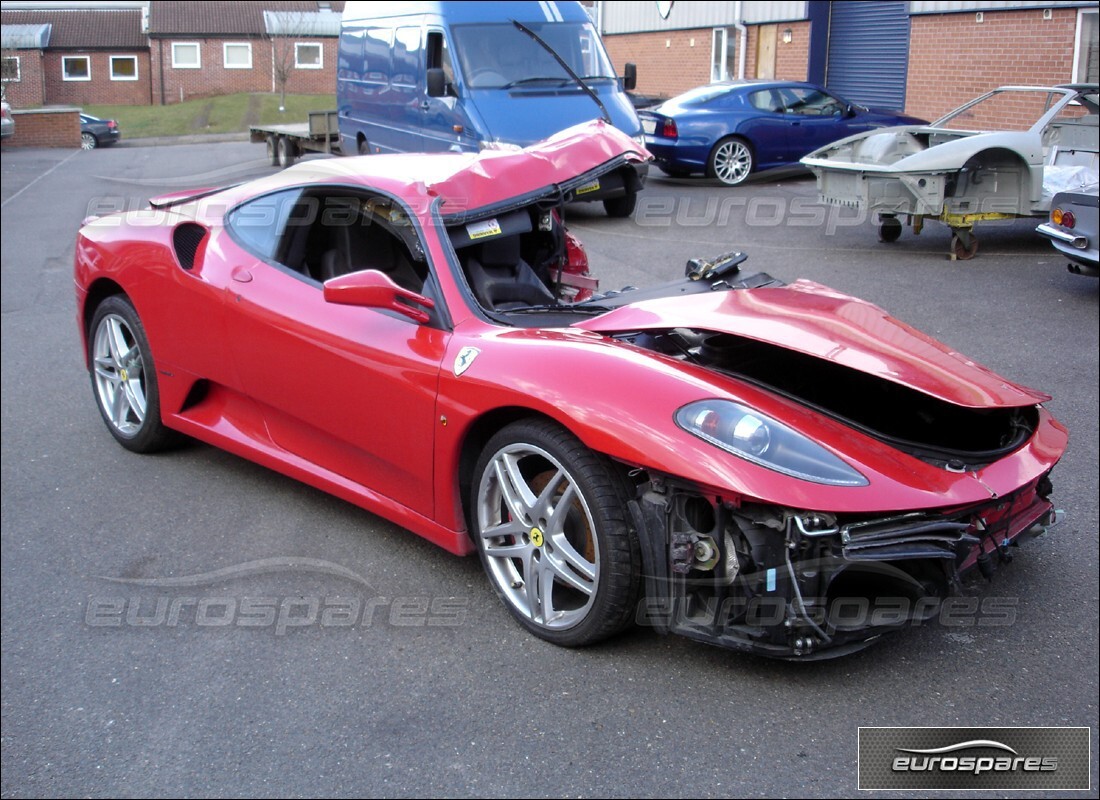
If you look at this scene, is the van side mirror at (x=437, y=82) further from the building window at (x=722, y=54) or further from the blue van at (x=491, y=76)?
the building window at (x=722, y=54)

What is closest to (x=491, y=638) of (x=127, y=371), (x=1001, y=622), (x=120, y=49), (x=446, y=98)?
(x=1001, y=622)

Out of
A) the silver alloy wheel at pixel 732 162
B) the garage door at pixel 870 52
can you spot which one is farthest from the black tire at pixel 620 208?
the garage door at pixel 870 52

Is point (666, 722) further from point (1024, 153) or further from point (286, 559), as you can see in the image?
point (1024, 153)

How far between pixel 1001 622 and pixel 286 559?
2.62 m

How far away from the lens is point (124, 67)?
854 inches

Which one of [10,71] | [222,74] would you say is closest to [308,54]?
[222,74]

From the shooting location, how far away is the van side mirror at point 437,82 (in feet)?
42.5

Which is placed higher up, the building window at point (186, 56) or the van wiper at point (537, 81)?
the building window at point (186, 56)

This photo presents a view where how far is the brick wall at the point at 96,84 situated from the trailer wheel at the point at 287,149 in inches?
133

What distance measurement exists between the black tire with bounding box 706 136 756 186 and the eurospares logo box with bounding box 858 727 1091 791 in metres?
13.0

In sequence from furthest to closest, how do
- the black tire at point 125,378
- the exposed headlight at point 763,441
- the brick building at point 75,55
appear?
the brick building at point 75,55 < the black tire at point 125,378 < the exposed headlight at point 763,441

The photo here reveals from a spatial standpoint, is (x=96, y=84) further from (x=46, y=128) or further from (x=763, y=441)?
(x=763, y=441)

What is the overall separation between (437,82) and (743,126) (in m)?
4.62

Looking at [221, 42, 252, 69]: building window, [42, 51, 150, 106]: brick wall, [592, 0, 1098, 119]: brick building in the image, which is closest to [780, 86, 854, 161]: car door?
[592, 0, 1098, 119]: brick building
